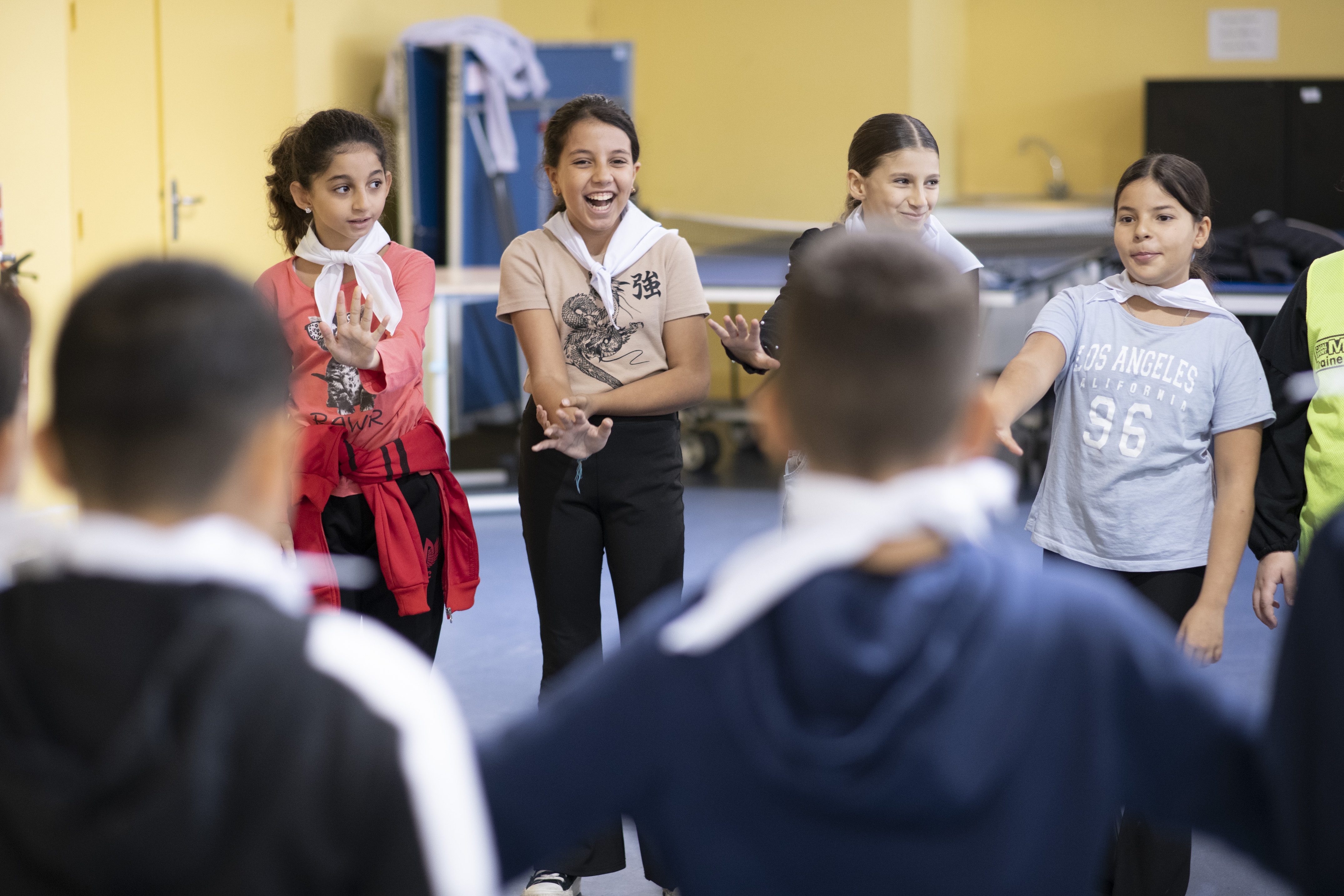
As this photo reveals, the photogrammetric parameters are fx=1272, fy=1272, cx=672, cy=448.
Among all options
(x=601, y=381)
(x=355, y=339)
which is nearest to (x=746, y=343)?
(x=601, y=381)

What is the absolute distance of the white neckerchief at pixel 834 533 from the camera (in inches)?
30.0

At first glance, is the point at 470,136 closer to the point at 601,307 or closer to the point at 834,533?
the point at 601,307

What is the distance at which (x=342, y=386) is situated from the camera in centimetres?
198

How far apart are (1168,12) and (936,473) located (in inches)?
317

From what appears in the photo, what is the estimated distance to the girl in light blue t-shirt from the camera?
1.80m

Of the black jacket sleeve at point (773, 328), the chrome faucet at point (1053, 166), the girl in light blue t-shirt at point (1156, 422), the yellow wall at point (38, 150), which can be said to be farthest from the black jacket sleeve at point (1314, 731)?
the chrome faucet at point (1053, 166)

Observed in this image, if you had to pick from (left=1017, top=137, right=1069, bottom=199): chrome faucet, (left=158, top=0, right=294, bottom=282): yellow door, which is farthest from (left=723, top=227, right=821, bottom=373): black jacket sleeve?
(left=1017, top=137, right=1069, bottom=199): chrome faucet

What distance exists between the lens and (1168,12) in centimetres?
779

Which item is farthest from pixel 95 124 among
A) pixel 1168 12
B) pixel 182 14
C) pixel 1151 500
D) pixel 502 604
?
pixel 1168 12

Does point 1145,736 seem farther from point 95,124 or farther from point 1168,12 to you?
point 1168,12

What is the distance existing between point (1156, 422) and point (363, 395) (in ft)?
3.89

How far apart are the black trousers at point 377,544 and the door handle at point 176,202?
3.96 m

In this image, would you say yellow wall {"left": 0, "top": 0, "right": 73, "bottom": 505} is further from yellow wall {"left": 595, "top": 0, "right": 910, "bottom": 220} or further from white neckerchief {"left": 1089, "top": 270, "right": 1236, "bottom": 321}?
yellow wall {"left": 595, "top": 0, "right": 910, "bottom": 220}

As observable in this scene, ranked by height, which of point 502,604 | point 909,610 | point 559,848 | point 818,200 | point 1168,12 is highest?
point 1168,12
